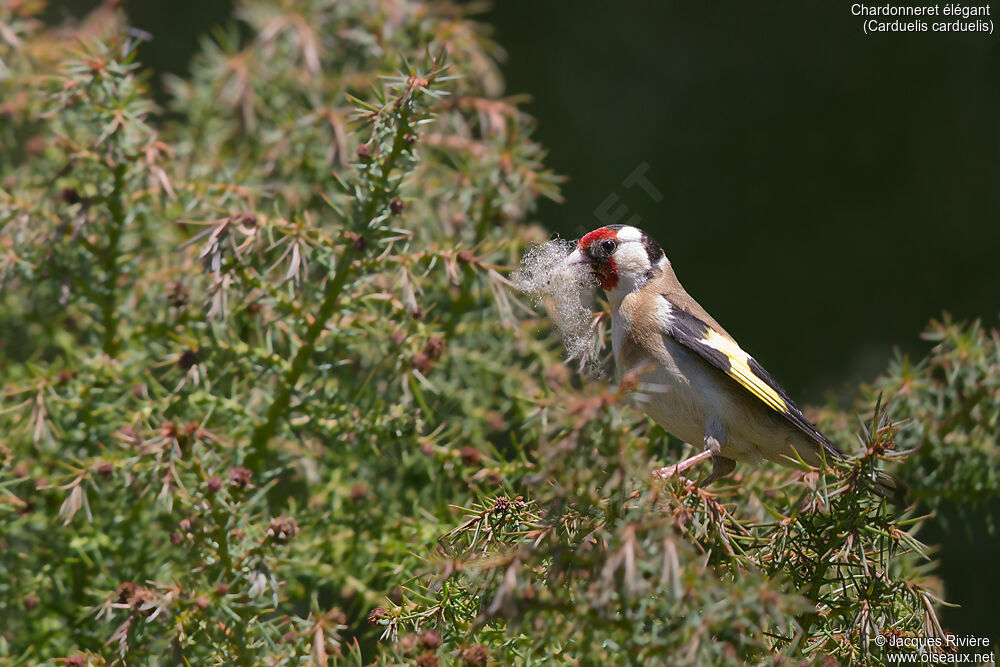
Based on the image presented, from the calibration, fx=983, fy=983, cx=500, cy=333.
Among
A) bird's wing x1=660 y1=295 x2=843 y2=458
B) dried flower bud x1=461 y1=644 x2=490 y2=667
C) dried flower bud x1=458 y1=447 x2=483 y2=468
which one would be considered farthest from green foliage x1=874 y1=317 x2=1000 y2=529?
dried flower bud x1=461 y1=644 x2=490 y2=667

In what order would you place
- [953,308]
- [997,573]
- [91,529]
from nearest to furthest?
[91,529] → [997,573] → [953,308]

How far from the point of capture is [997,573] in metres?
1.62

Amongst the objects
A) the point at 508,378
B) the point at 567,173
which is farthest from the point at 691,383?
A: the point at 567,173

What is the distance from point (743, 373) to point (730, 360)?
0.02 metres

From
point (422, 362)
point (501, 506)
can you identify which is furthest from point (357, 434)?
point (501, 506)

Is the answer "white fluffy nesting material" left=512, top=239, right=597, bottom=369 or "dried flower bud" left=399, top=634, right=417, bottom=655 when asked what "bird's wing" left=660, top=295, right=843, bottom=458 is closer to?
"white fluffy nesting material" left=512, top=239, right=597, bottom=369

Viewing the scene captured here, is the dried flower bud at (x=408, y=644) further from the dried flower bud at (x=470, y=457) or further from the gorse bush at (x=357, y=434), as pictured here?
the dried flower bud at (x=470, y=457)

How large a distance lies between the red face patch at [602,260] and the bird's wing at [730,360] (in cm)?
6

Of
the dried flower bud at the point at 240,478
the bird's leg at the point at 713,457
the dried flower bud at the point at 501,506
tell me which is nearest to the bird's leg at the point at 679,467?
the bird's leg at the point at 713,457

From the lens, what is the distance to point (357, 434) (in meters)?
1.04

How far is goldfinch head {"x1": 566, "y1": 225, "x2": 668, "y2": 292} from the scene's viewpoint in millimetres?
1092

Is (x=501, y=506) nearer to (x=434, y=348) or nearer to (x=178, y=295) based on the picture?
(x=434, y=348)

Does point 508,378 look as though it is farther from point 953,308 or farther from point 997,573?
point 953,308

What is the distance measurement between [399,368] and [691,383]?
31 centimetres
